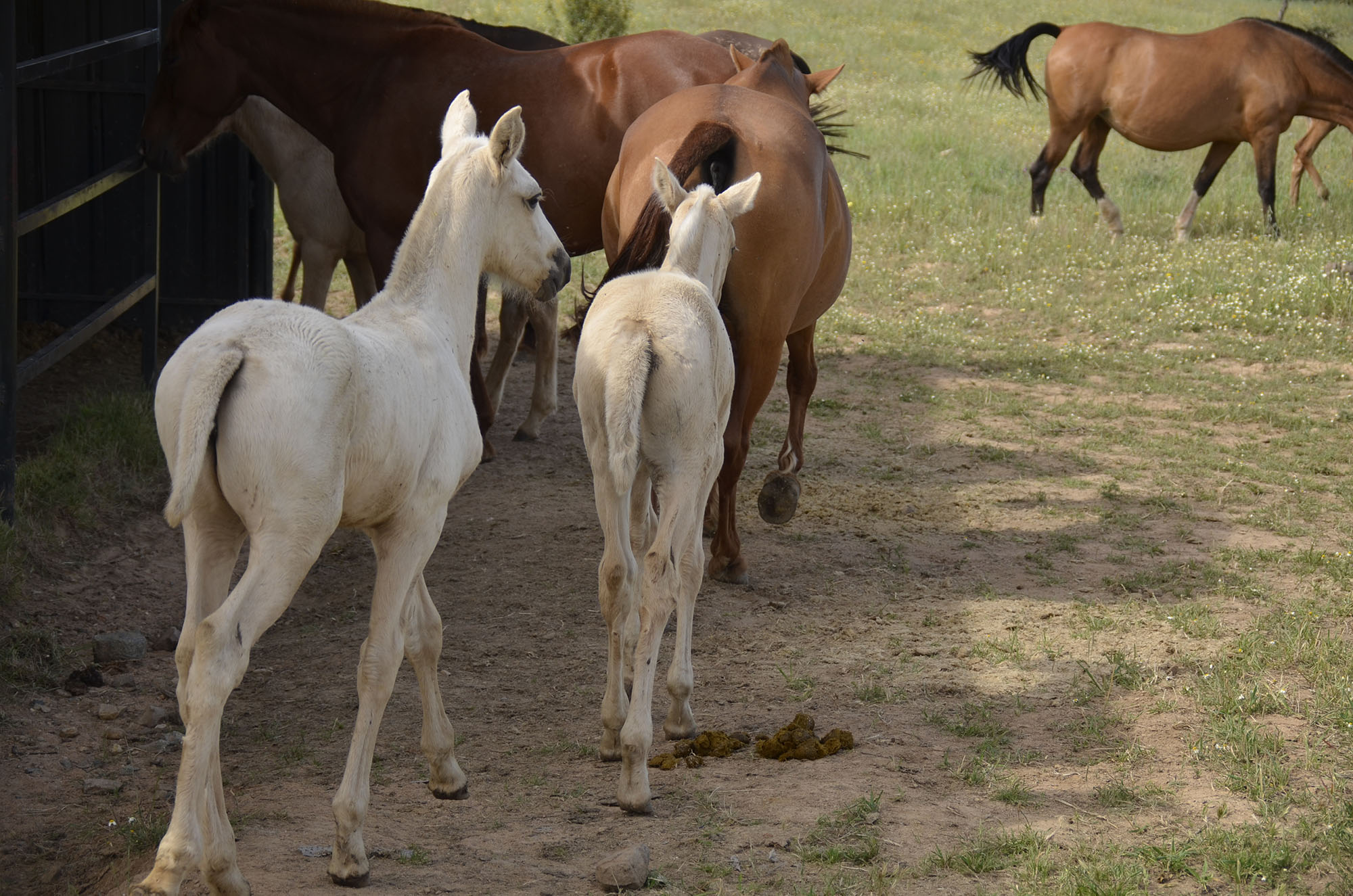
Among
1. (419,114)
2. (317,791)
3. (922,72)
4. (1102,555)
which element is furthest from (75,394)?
(922,72)

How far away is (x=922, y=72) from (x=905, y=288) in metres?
16.8

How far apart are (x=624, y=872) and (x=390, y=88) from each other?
184 inches

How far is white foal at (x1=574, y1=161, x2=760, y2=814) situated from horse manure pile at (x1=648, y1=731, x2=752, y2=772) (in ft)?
0.39

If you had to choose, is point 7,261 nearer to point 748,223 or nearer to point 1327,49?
point 748,223

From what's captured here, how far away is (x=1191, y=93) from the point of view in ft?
42.5

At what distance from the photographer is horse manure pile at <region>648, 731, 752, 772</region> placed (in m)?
3.78

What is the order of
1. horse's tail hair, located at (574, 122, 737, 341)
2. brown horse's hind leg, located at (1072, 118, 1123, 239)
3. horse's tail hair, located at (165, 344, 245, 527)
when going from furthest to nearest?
brown horse's hind leg, located at (1072, 118, 1123, 239), horse's tail hair, located at (574, 122, 737, 341), horse's tail hair, located at (165, 344, 245, 527)

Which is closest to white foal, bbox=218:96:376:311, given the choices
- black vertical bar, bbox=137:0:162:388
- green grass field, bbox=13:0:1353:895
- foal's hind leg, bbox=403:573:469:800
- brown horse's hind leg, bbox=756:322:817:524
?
black vertical bar, bbox=137:0:162:388

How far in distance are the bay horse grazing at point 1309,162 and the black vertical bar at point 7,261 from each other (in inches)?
533

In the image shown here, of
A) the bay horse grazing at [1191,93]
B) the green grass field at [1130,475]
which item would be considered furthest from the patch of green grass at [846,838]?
the bay horse grazing at [1191,93]

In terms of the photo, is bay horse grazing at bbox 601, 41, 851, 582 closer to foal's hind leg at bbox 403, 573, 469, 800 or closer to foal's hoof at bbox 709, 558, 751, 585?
foal's hoof at bbox 709, 558, 751, 585

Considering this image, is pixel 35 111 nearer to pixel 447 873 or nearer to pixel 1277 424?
pixel 447 873

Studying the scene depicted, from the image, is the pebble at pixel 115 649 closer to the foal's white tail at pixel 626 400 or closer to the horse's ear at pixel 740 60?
the foal's white tail at pixel 626 400

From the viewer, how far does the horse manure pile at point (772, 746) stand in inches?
149
